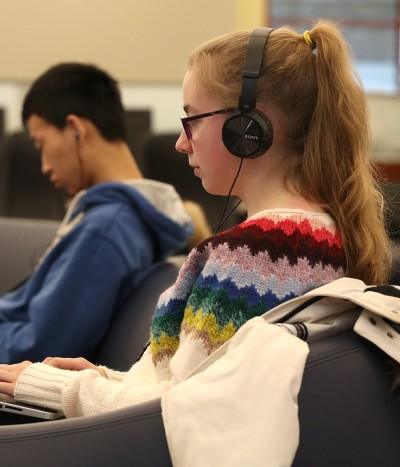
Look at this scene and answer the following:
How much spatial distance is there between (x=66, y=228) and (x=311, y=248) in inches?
43.4

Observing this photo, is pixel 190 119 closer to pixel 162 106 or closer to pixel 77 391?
pixel 77 391

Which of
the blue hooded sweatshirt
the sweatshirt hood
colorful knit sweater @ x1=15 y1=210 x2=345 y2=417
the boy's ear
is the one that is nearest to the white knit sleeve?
colorful knit sweater @ x1=15 y1=210 x2=345 y2=417

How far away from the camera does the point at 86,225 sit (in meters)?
2.05

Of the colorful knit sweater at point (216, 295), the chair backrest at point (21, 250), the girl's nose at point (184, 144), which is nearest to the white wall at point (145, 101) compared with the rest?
the chair backrest at point (21, 250)

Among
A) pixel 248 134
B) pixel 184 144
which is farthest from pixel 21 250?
pixel 248 134

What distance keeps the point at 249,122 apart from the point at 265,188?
0.11 m

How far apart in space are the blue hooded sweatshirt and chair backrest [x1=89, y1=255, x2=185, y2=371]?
0.07ft

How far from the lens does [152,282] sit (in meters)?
2.07

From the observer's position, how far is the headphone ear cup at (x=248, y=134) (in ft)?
4.00

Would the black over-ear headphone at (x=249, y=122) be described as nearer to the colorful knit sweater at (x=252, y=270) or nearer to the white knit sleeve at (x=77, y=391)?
the colorful knit sweater at (x=252, y=270)

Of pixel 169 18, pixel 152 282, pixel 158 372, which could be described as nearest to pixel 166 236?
pixel 152 282

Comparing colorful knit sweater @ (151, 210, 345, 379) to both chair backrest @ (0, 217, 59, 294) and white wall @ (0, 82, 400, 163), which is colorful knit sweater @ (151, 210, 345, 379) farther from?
white wall @ (0, 82, 400, 163)

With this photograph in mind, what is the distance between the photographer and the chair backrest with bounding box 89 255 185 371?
191 centimetres

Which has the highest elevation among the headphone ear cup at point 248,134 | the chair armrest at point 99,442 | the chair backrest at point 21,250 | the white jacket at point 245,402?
the headphone ear cup at point 248,134
